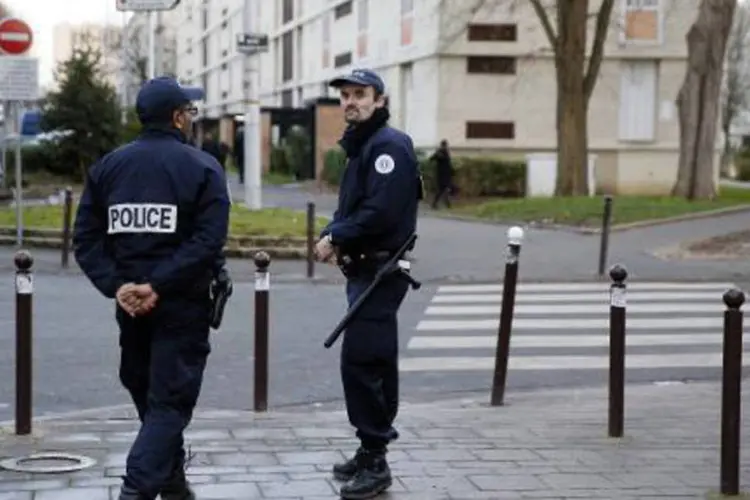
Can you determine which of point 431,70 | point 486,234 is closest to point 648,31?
point 431,70

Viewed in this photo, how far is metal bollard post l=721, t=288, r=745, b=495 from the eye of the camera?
21.2ft

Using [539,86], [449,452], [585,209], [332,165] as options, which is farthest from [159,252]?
[332,165]

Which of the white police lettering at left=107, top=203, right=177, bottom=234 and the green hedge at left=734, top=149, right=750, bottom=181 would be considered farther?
the green hedge at left=734, top=149, right=750, bottom=181

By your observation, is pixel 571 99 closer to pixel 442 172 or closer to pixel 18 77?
pixel 442 172

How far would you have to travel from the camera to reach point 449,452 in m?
7.41

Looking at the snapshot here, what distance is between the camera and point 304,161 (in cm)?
5056

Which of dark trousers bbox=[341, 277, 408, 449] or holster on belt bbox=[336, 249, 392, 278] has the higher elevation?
holster on belt bbox=[336, 249, 392, 278]

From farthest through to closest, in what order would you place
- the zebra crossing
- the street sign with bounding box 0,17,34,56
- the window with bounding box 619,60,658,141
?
the window with bounding box 619,60,658,141, the street sign with bounding box 0,17,34,56, the zebra crossing

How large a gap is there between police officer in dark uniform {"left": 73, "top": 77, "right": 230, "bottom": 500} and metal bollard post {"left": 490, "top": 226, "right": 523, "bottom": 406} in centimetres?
354

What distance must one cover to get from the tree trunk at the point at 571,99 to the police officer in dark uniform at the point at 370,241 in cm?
2513

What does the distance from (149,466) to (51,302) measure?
965 cm

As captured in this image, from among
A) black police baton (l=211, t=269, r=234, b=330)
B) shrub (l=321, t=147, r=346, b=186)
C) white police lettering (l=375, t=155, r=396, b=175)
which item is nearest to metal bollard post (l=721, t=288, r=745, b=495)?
white police lettering (l=375, t=155, r=396, b=175)

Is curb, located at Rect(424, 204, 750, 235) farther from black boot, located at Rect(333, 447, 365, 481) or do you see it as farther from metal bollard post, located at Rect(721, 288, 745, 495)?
black boot, located at Rect(333, 447, 365, 481)

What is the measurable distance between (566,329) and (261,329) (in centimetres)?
523
